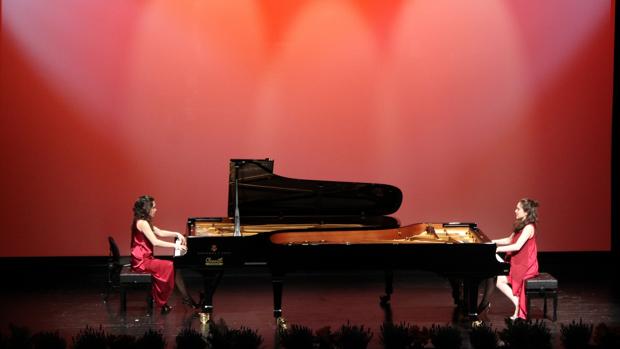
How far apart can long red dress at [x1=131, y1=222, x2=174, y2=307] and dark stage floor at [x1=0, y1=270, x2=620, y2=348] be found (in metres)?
0.17

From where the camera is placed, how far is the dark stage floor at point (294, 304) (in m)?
6.75

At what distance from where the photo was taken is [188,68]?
816 cm

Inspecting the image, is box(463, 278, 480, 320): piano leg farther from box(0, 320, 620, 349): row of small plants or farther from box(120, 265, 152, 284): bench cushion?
box(120, 265, 152, 284): bench cushion

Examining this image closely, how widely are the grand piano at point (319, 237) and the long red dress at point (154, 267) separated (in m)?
0.36

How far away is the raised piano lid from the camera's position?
23.0 feet

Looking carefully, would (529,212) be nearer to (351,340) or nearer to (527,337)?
(527,337)

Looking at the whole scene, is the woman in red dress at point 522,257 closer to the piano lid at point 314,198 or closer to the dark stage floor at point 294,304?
the dark stage floor at point 294,304

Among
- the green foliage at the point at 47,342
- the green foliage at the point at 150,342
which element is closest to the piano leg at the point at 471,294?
the green foliage at the point at 150,342

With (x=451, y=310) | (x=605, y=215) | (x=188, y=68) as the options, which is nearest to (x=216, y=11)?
(x=188, y=68)

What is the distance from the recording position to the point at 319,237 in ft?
21.8

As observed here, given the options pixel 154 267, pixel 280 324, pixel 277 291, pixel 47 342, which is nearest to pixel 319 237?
pixel 277 291

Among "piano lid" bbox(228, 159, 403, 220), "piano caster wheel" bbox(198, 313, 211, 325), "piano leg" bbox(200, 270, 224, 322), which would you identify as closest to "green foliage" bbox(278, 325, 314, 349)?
"piano leg" bbox(200, 270, 224, 322)

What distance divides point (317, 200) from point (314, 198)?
0.03 metres

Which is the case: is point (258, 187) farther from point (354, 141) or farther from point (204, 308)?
point (354, 141)
